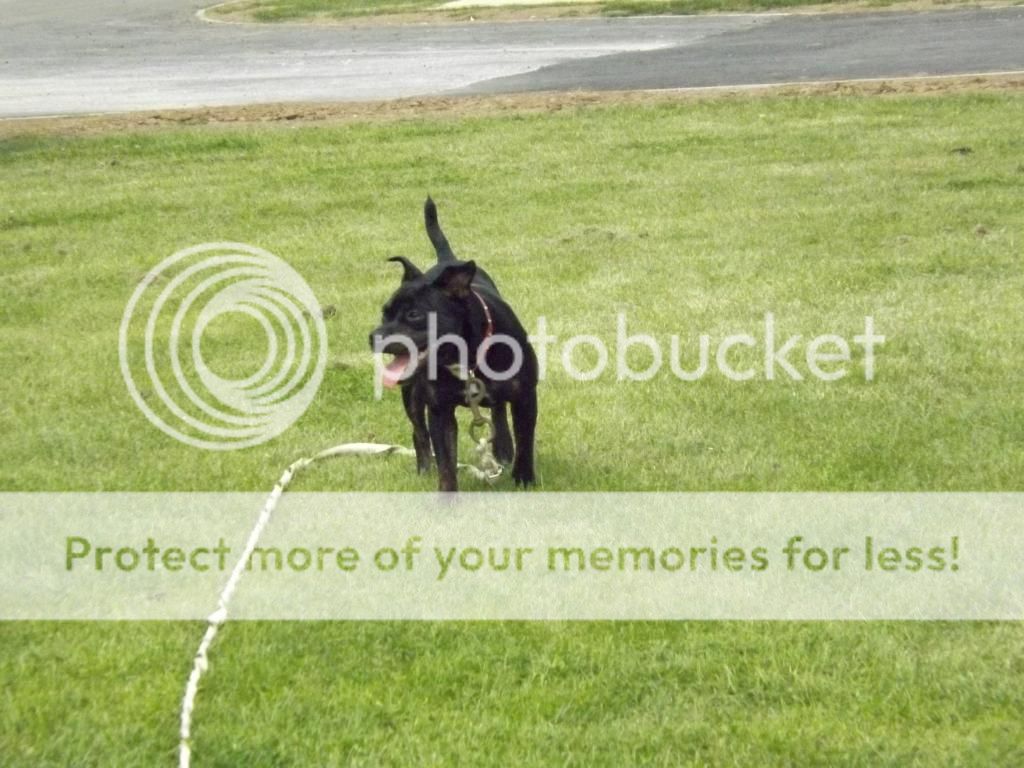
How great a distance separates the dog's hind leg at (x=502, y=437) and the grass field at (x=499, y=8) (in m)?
22.0

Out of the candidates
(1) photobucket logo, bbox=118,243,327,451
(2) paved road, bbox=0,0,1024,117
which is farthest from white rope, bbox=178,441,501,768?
(2) paved road, bbox=0,0,1024,117

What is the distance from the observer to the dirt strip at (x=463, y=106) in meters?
18.2

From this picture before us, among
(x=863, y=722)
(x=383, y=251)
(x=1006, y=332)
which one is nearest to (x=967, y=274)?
(x=1006, y=332)

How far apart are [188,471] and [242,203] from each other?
283 inches

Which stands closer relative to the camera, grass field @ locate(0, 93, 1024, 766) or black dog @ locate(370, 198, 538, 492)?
grass field @ locate(0, 93, 1024, 766)

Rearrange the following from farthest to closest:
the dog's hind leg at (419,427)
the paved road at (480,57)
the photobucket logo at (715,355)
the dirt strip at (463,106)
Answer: the paved road at (480,57)
the dirt strip at (463,106)
the photobucket logo at (715,355)
the dog's hind leg at (419,427)

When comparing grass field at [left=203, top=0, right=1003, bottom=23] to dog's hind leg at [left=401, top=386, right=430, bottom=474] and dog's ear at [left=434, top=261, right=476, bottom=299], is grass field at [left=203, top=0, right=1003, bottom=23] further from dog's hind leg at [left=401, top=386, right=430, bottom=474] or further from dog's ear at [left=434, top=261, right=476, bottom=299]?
dog's ear at [left=434, top=261, right=476, bottom=299]

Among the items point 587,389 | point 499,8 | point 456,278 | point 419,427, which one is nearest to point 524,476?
point 419,427

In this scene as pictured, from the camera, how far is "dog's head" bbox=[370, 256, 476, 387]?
6.54m

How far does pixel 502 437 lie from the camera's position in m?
7.68

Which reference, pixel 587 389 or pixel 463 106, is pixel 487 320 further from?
pixel 463 106

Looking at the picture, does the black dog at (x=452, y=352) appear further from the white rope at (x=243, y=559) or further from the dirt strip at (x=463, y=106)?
the dirt strip at (x=463, y=106)

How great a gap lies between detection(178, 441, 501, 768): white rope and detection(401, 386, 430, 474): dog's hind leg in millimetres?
210

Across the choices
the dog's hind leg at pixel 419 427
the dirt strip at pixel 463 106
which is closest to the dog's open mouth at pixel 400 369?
the dog's hind leg at pixel 419 427
